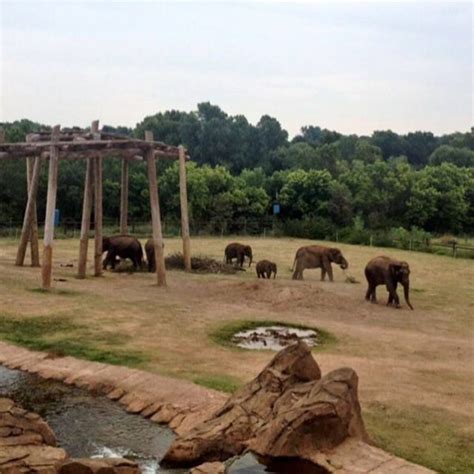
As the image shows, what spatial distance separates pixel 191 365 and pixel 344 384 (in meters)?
4.39

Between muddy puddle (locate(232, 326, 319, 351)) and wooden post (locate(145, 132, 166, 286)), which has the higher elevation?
wooden post (locate(145, 132, 166, 286))

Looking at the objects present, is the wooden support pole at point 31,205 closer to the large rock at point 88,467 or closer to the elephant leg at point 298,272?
the elephant leg at point 298,272

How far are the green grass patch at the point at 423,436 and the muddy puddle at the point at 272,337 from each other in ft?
13.8

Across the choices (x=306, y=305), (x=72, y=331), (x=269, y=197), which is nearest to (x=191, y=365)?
(x=72, y=331)

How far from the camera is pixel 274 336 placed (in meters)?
15.0

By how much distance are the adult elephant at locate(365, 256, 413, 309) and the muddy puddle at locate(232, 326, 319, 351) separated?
4.79 meters

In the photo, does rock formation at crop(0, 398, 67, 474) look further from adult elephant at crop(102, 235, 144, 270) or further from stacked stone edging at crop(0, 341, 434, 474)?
adult elephant at crop(102, 235, 144, 270)

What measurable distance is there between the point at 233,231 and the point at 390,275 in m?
26.8

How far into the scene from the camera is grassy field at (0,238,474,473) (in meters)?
9.70

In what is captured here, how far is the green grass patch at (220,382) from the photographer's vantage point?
417 inches

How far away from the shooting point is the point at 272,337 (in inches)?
585

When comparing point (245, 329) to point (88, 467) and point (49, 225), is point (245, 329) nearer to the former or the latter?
point (49, 225)

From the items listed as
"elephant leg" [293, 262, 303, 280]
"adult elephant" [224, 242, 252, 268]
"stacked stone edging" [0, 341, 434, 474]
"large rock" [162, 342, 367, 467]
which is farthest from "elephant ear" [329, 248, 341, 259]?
"large rock" [162, 342, 367, 467]

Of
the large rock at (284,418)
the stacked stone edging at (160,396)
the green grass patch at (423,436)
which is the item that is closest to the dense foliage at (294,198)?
the stacked stone edging at (160,396)
